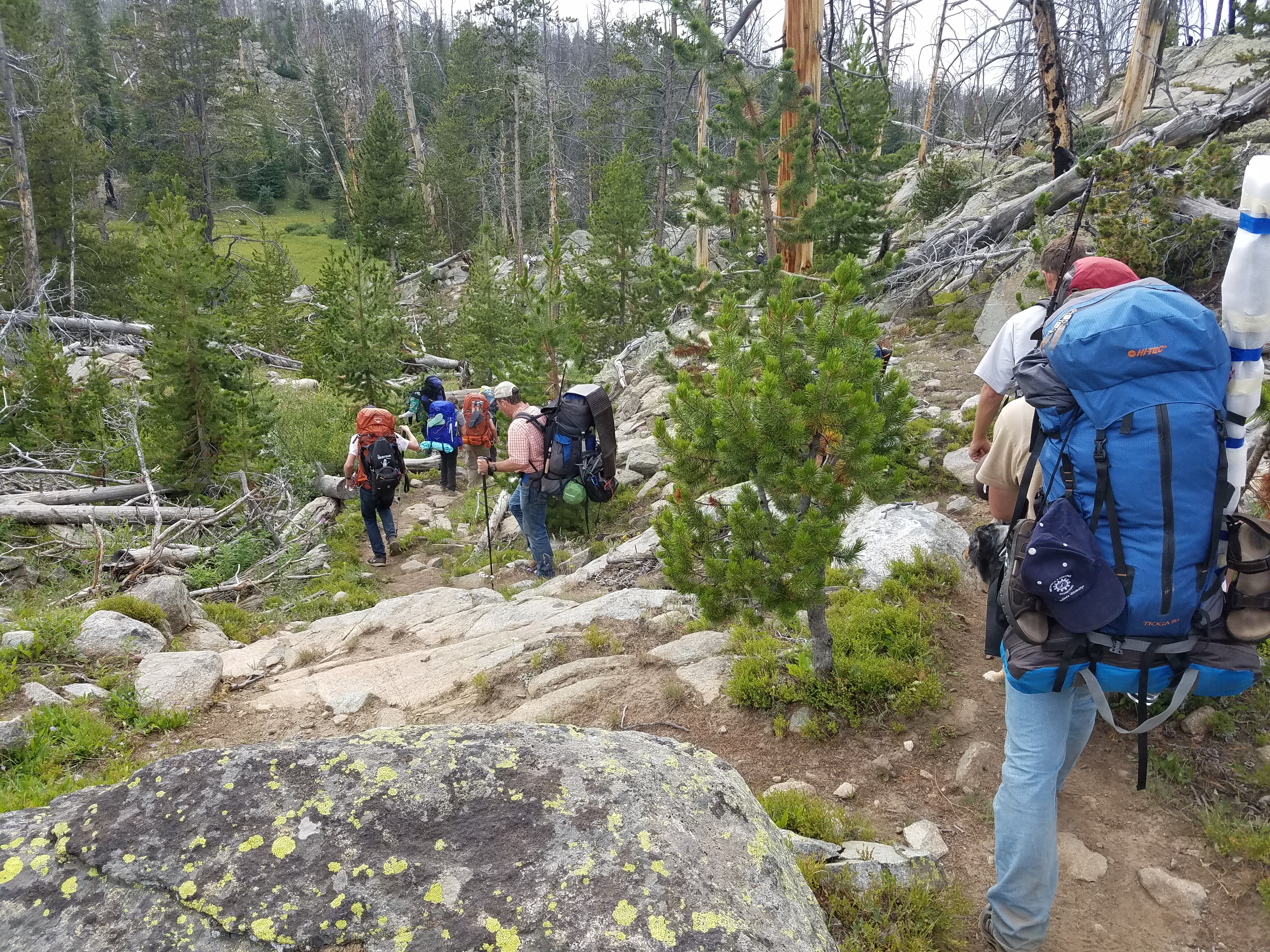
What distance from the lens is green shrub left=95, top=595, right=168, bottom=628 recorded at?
6500mm

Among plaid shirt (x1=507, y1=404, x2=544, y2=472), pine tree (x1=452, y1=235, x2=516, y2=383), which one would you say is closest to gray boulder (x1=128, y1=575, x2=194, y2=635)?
plaid shirt (x1=507, y1=404, x2=544, y2=472)

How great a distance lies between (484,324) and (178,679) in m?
16.5

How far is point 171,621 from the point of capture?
6.90 meters

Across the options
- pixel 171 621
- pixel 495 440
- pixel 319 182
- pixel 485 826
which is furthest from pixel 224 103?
pixel 485 826

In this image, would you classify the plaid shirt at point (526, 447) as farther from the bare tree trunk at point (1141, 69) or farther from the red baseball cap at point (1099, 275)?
the bare tree trunk at point (1141, 69)

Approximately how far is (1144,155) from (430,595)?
9147 mm

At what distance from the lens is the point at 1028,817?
249cm

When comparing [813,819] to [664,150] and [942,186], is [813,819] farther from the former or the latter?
[664,150]

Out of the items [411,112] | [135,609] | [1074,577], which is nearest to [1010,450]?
[1074,577]

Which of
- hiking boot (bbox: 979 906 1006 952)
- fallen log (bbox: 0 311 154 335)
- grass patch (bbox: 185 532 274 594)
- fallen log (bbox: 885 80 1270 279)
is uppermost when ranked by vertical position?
fallen log (bbox: 885 80 1270 279)

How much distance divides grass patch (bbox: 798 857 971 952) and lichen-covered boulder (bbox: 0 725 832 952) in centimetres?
80

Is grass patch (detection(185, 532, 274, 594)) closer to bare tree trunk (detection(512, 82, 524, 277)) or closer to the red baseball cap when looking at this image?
the red baseball cap

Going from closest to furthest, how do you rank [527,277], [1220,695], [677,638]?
[1220,695] < [677,638] < [527,277]

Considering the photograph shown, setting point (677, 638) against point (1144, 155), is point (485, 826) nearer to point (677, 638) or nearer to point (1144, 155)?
point (677, 638)
